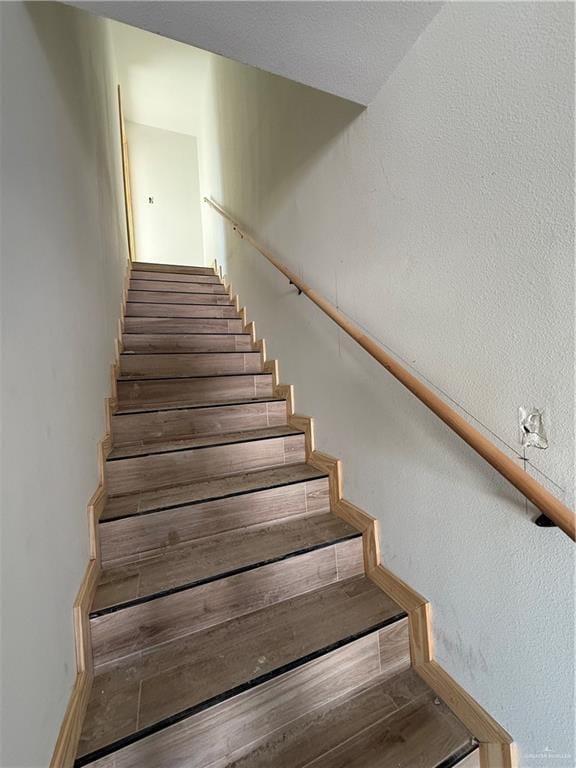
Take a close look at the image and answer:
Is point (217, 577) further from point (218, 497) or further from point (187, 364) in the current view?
point (187, 364)

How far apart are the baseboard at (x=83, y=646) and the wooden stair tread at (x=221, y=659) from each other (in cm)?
3

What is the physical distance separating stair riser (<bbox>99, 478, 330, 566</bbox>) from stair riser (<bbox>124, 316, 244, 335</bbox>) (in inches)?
61.8

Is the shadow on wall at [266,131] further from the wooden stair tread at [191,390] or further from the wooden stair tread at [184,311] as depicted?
the wooden stair tread at [191,390]

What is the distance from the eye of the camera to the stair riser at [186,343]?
249cm

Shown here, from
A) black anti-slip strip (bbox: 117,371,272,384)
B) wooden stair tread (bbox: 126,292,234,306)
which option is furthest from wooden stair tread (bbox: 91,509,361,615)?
wooden stair tread (bbox: 126,292,234,306)

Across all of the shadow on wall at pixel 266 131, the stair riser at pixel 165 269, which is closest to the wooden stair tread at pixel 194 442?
the shadow on wall at pixel 266 131

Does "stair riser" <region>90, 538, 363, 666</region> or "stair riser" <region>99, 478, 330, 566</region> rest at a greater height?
"stair riser" <region>99, 478, 330, 566</region>

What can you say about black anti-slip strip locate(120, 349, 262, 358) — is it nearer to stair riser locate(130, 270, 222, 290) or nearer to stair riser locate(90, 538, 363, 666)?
stair riser locate(130, 270, 222, 290)

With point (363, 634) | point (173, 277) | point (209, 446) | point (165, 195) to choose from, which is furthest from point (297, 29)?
point (165, 195)

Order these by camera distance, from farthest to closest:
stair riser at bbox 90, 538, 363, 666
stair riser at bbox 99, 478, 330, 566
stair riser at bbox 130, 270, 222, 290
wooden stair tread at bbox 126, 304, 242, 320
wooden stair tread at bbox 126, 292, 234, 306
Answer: stair riser at bbox 130, 270, 222, 290, wooden stair tread at bbox 126, 292, 234, 306, wooden stair tread at bbox 126, 304, 242, 320, stair riser at bbox 99, 478, 330, 566, stair riser at bbox 90, 538, 363, 666

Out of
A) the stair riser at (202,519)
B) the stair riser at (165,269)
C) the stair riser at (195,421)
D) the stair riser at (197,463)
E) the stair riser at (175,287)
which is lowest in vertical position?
the stair riser at (202,519)

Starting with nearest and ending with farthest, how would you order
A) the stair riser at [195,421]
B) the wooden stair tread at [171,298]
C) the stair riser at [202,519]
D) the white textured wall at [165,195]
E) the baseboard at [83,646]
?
1. the baseboard at [83,646]
2. the stair riser at [202,519]
3. the stair riser at [195,421]
4. the wooden stair tread at [171,298]
5. the white textured wall at [165,195]

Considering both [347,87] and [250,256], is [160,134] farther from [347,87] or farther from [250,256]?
[347,87]

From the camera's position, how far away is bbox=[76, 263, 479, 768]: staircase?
36.1 inches
